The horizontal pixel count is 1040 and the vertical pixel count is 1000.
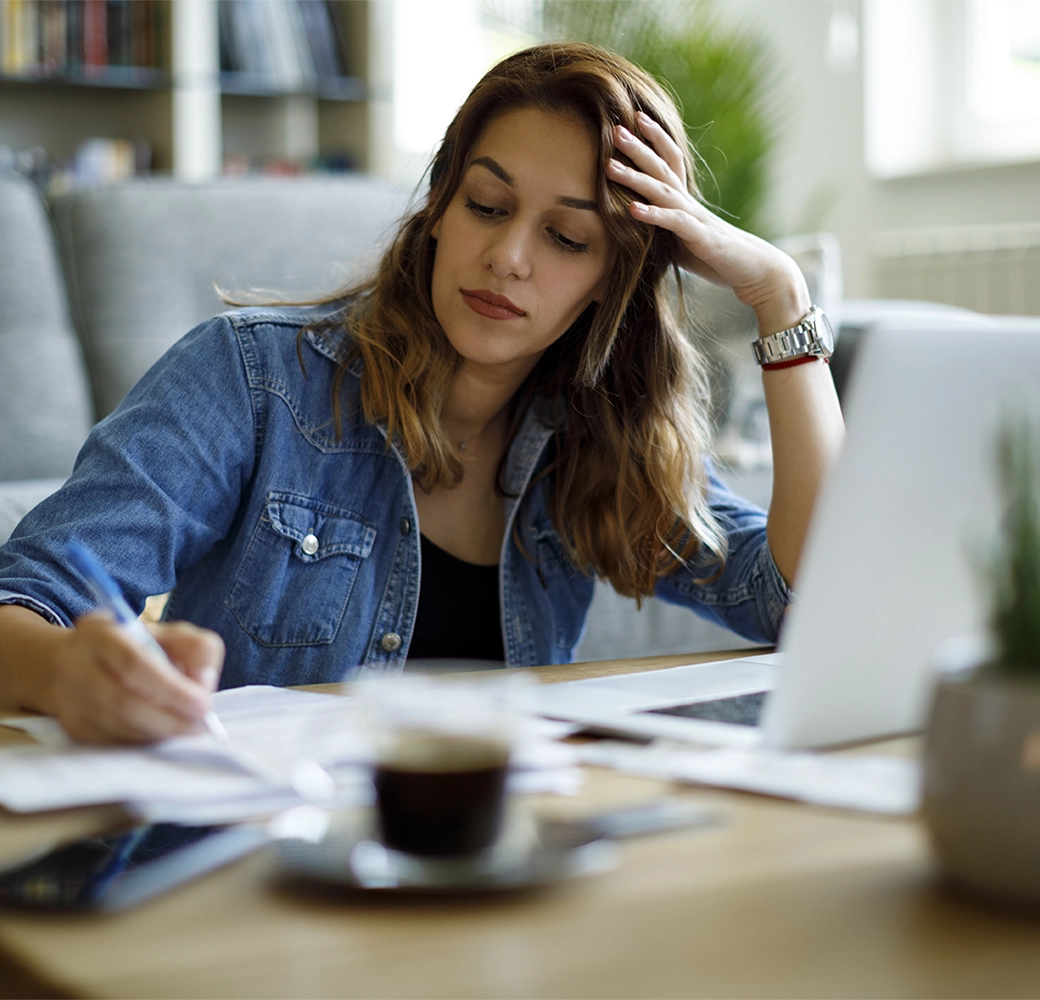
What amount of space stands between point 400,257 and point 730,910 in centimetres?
103

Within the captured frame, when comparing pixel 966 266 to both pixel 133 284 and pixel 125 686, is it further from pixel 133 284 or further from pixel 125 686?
pixel 125 686

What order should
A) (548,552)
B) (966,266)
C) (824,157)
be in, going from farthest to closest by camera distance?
(824,157) < (966,266) < (548,552)

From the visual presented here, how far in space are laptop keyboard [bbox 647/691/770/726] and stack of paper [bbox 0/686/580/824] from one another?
0.29 ft

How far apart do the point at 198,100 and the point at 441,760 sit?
351 centimetres

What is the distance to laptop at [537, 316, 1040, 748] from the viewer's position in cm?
65

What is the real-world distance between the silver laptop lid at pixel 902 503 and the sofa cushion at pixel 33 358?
141cm

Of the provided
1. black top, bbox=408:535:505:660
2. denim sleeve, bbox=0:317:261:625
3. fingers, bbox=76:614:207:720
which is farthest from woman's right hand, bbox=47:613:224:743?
black top, bbox=408:535:505:660

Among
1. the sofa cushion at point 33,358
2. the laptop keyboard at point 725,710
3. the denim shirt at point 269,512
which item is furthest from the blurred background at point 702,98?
the laptop keyboard at point 725,710

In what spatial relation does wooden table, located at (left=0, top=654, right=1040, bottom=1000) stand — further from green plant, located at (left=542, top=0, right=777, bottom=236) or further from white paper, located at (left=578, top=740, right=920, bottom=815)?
green plant, located at (left=542, top=0, right=777, bottom=236)

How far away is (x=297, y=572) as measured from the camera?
124cm

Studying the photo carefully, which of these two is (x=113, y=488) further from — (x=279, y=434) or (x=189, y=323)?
(x=189, y=323)

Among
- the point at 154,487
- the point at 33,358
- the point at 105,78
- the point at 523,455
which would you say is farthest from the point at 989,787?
the point at 105,78

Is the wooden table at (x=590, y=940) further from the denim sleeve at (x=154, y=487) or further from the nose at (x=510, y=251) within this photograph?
the nose at (x=510, y=251)

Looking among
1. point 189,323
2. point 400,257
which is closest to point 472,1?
point 189,323
